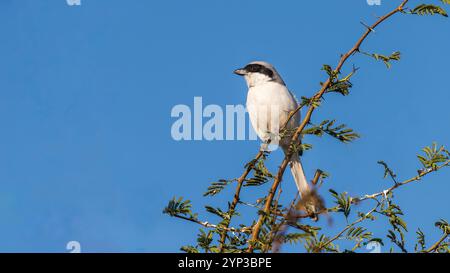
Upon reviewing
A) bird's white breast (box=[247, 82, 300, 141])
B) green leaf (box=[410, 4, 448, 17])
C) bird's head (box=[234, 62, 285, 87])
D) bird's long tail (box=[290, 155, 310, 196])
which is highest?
bird's head (box=[234, 62, 285, 87])

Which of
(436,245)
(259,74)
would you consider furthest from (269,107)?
(436,245)

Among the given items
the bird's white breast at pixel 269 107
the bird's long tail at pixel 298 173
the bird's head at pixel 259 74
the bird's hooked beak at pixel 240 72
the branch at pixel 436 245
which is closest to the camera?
the branch at pixel 436 245

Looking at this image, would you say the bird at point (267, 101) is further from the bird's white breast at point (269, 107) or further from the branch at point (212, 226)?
the branch at point (212, 226)

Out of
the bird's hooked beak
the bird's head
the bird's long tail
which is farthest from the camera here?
the bird's hooked beak

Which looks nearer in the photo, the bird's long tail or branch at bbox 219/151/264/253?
branch at bbox 219/151/264/253

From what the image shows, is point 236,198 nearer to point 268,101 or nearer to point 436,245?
point 436,245

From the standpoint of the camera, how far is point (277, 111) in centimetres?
646

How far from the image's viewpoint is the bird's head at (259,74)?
22.5 ft

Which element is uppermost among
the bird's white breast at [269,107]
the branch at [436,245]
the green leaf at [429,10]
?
the bird's white breast at [269,107]

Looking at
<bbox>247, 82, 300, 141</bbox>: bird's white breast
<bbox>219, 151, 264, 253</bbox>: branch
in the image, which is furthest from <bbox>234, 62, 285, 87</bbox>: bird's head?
<bbox>219, 151, 264, 253</bbox>: branch

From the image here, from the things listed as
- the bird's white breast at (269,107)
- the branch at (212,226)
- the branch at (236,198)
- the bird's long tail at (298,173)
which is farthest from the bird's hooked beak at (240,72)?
the branch at (212,226)

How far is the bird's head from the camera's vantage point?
687cm

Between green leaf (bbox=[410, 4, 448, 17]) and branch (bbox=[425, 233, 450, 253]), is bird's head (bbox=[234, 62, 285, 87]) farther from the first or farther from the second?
branch (bbox=[425, 233, 450, 253])
